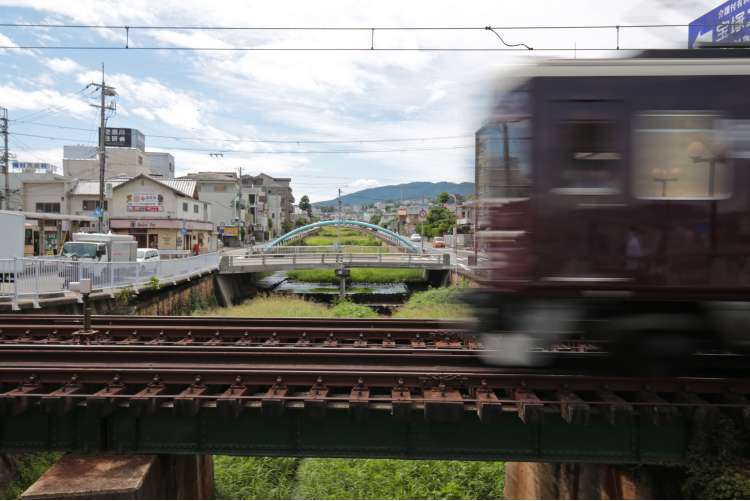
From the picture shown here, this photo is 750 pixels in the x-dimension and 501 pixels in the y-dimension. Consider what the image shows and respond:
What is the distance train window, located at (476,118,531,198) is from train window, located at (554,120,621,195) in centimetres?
38

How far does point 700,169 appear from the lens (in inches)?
218

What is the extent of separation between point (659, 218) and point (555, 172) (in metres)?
1.22

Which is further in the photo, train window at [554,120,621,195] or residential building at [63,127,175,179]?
residential building at [63,127,175,179]

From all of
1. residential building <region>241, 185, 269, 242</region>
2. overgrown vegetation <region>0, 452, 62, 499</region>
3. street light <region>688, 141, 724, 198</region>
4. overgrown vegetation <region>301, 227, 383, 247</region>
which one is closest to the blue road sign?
street light <region>688, 141, 724, 198</region>

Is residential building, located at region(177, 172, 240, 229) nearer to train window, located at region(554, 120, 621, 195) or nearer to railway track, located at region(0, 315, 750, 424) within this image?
railway track, located at region(0, 315, 750, 424)

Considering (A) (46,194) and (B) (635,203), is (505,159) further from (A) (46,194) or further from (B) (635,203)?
(A) (46,194)

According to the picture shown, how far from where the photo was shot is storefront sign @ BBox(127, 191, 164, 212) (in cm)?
4453

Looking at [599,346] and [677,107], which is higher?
[677,107]

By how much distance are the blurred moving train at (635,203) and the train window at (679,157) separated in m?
0.01

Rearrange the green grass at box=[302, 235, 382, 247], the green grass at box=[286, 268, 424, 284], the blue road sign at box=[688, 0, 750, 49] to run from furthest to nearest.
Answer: the green grass at box=[302, 235, 382, 247] < the green grass at box=[286, 268, 424, 284] < the blue road sign at box=[688, 0, 750, 49]

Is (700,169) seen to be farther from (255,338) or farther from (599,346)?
(255,338)

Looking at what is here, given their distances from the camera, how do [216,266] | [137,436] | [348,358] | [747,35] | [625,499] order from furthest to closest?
[216,266], [747,35], [348,358], [625,499], [137,436]

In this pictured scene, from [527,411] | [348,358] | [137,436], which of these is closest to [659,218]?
[527,411]

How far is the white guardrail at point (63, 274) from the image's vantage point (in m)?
15.0
